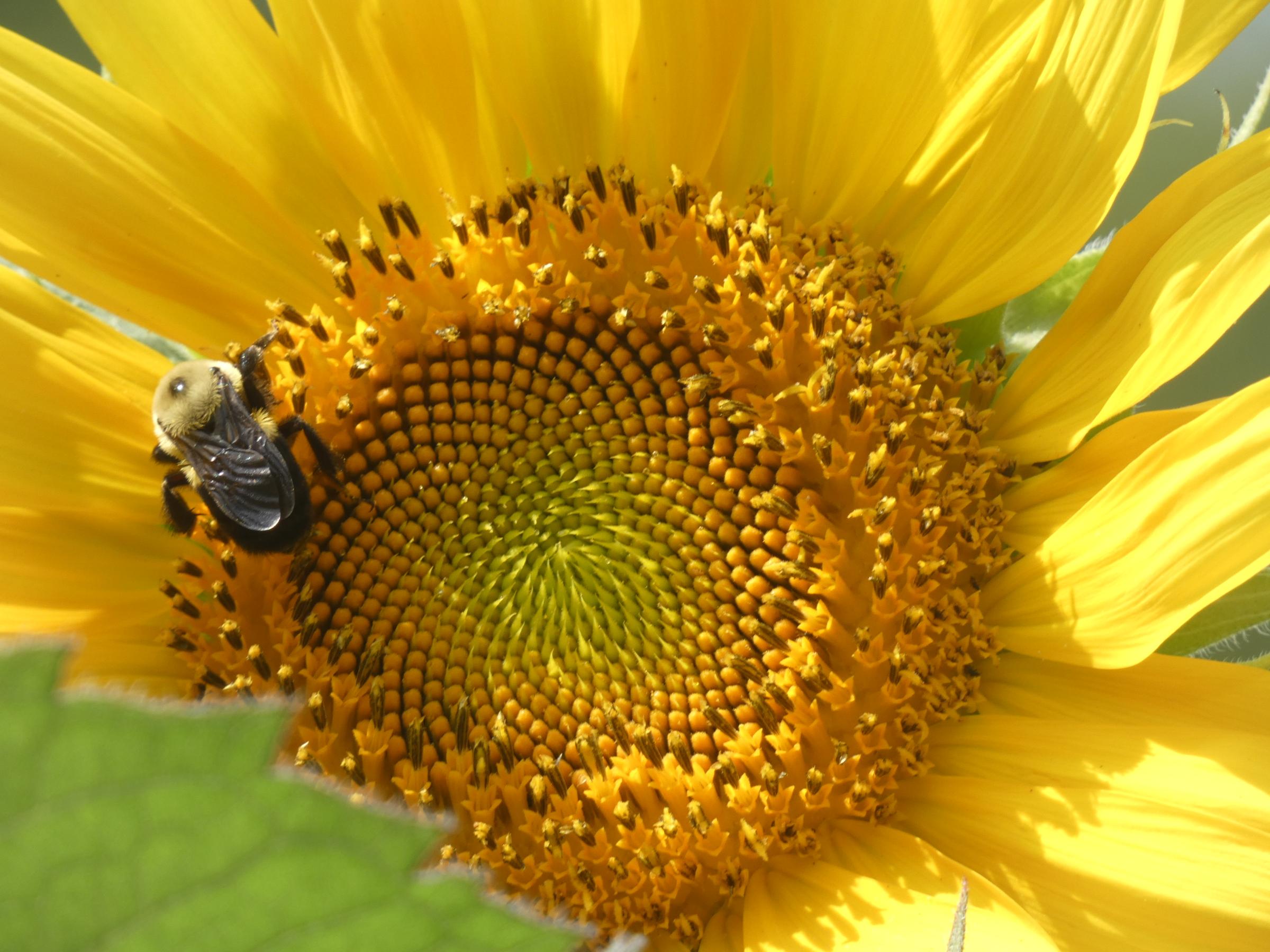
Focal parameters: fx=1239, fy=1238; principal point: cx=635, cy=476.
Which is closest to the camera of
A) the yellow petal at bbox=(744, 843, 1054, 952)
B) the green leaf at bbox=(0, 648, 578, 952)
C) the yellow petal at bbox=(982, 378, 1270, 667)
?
the green leaf at bbox=(0, 648, 578, 952)

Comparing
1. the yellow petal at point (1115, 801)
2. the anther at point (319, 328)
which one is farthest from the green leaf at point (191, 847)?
the anther at point (319, 328)

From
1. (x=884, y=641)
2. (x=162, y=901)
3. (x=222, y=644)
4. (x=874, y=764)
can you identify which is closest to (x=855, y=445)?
(x=884, y=641)

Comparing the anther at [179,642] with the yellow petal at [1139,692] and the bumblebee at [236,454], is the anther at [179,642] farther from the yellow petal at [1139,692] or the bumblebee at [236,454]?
the yellow petal at [1139,692]

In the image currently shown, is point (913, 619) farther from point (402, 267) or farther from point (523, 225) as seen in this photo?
point (402, 267)

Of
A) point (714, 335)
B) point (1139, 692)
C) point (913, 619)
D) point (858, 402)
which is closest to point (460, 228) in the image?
point (714, 335)

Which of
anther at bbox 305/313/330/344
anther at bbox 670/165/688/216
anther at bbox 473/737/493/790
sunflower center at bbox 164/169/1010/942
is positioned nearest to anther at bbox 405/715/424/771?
sunflower center at bbox 164/169/1010/942

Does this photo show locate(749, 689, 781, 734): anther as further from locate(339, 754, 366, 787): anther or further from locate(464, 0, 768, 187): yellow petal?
locate(464, 0, 768, 187): yellow petal

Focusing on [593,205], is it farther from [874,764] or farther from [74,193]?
[874,764]

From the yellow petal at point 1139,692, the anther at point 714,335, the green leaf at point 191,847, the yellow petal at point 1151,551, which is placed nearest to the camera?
the green leaf at point 191,847
